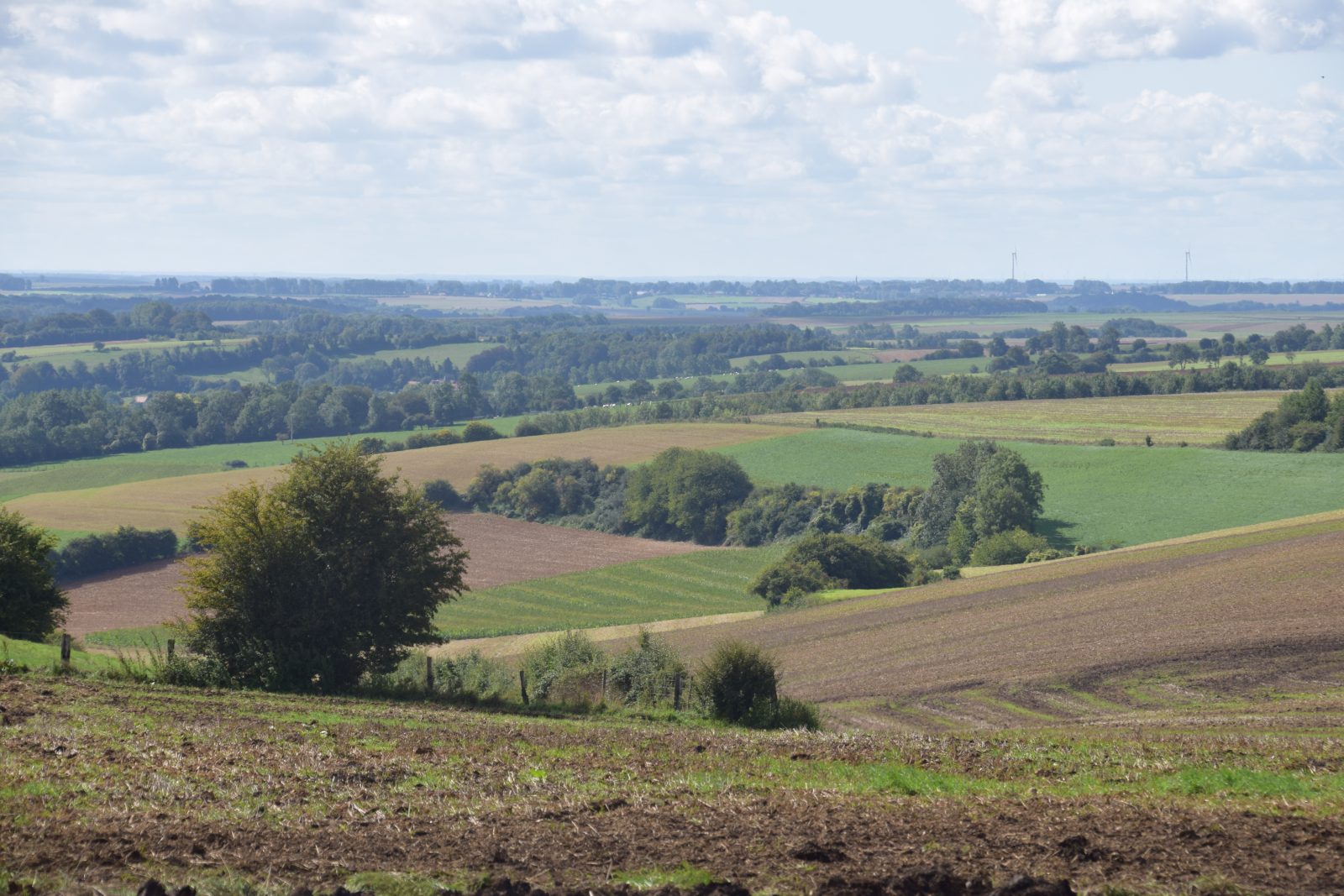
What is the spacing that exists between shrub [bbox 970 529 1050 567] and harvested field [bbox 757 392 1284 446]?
2499cm

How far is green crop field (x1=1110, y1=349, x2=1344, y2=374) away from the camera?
163750 millimetres

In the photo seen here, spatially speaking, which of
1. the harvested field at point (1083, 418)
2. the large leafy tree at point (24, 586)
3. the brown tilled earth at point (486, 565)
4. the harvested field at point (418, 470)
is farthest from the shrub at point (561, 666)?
the harvested field at point (1083, 418)

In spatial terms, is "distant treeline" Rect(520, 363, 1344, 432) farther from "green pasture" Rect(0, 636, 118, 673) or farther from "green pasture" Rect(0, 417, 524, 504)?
"green pasture" Rect(0, 636, 118, 673)

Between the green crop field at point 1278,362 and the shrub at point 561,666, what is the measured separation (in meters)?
134

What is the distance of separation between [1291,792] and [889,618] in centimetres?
3942

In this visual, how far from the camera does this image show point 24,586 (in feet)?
116

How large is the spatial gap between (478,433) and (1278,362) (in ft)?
354

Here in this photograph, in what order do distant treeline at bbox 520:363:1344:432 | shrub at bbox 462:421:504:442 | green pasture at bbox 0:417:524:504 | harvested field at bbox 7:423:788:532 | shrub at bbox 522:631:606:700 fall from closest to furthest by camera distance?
shrub at bbox 522:631:606:700 < harvested field at bbox 7:423:788:532 < green pasture at bbox 0:417:524:504 < distant treeline at bbox 520:363:1344:432 < shrub at bbox 462:421:504:442

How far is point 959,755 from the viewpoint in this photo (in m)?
18.5

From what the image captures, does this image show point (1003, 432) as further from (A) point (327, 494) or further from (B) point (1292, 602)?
(A) point (327, 494)

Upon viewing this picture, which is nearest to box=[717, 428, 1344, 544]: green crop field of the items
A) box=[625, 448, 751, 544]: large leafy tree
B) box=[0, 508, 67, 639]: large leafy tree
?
box=[625, 448, 751, 544]: large leafy tree

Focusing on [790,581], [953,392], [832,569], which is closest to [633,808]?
[790,581]

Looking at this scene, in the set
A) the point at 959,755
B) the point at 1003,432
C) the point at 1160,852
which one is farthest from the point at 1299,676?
the point at 1003,432

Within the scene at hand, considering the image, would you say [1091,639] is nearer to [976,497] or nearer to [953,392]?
[976,497]
